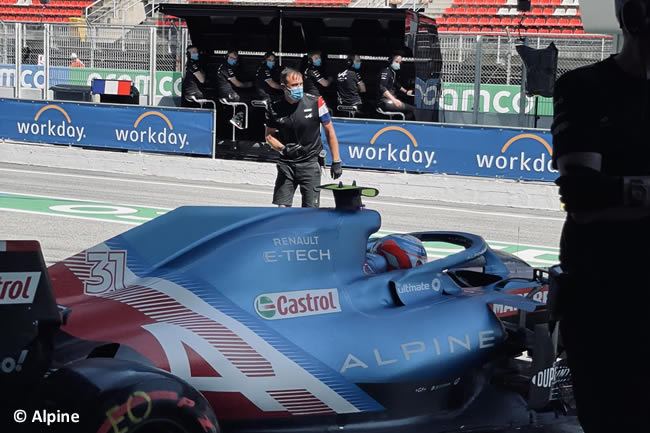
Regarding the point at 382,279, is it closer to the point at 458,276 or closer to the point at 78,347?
the point at 458,276

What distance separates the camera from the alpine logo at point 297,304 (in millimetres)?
4480

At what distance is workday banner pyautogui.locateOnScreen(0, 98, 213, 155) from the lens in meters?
18.9

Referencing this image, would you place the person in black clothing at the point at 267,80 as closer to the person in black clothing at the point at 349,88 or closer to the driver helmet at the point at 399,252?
the person in black clothing at the point at 349,88

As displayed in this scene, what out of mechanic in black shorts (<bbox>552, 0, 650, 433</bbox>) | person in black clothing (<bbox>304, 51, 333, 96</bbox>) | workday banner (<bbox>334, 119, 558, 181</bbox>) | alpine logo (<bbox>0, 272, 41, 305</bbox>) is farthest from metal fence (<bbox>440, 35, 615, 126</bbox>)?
mechanic in black shorts (<bbox>552, 0, 650, 433</bbox>)

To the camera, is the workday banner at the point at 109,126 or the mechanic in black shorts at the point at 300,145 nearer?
the mechanic in black shorts at the point at 300,145

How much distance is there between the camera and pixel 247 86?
22.7 metres

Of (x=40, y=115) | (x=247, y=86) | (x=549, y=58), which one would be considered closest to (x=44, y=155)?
(x=40, y=115)

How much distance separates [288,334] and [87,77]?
19.3 meters

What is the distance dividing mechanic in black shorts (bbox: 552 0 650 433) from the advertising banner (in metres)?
19.8

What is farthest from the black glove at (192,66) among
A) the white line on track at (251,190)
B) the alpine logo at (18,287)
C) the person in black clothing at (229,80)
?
the alpine logo at (18,287)

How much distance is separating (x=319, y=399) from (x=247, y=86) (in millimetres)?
18709

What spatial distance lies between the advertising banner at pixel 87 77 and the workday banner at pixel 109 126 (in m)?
2.40

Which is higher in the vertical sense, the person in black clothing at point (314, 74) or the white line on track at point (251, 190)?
the person in black clothing at point (314, 74)

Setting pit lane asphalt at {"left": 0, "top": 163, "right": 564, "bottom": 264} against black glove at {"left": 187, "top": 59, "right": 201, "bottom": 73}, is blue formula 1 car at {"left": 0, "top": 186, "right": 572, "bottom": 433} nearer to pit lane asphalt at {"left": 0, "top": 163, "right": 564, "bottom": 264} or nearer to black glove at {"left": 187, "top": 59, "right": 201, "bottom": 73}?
pit lane asphalt at {"left": 0, "top": 163, "right": 564, "bottom": 264}
